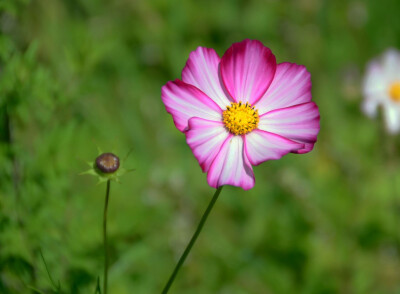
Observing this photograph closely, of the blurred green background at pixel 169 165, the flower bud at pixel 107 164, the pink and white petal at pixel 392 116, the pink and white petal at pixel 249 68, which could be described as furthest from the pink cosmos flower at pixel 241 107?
the pink and white petal at pixel 392 116

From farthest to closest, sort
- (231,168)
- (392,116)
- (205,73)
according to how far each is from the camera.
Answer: (392,116), (205,73), (231,168)

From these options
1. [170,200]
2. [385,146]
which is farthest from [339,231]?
[170,200]

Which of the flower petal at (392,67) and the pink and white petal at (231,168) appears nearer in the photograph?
the pink and white petal at (231,168)

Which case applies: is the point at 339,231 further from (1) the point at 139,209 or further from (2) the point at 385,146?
(1) the point at 139,209

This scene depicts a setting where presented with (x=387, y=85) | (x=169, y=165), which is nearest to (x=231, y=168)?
(x=169, y=165)

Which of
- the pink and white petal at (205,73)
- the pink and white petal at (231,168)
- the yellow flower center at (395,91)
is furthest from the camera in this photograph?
the yellow flower center at (395,91)

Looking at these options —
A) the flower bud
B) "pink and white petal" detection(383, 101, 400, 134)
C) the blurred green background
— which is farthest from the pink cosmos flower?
"pink and white petal" detection(383, 101, 400, 134)

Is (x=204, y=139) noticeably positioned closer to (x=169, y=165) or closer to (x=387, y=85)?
(x=169, y=165)

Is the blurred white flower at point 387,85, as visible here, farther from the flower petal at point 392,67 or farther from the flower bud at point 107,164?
the flower bud at point 107,164
